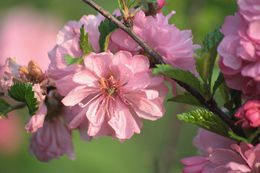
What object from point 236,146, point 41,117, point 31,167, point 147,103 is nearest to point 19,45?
point 31,167

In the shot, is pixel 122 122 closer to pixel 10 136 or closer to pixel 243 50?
pixel 243 50

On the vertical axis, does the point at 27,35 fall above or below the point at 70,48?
below

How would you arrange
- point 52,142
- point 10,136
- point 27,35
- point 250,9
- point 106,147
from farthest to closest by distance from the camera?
point 106,147
point 27,35
point 10,136
point 52,142
point 250,9

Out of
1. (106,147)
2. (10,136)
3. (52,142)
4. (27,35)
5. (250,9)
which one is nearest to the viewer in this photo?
(250,9)

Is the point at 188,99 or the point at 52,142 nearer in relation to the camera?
the point at 188,99

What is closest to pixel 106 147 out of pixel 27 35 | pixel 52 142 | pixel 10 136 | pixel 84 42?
pixel 10 136

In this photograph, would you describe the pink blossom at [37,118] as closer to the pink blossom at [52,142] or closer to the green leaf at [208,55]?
the pink blossom at [52,142]

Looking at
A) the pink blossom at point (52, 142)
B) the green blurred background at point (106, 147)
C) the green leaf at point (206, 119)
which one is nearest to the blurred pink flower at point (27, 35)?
the green blurred background at point (106, 147)
